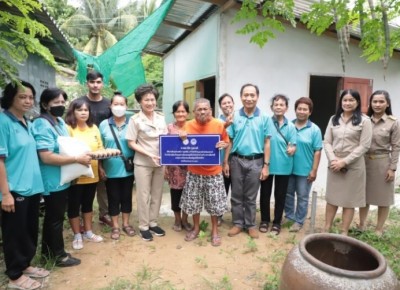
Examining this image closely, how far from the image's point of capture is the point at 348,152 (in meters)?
3.61

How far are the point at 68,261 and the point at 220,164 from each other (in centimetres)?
191

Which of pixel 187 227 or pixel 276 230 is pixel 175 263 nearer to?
pixel 187 227

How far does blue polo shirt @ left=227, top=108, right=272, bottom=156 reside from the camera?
380 centimetres

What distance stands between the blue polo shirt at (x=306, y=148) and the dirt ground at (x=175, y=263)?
0.86 meters

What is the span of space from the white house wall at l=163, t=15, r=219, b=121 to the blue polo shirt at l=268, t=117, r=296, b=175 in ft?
6.72

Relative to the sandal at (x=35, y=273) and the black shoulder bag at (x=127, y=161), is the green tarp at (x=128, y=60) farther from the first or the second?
the sandal at (x=35, y=273)

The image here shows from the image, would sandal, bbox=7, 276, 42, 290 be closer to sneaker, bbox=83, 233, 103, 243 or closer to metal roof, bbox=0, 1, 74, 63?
sneaker, bbox=83, 233, 103, 243

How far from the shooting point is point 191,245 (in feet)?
12.5

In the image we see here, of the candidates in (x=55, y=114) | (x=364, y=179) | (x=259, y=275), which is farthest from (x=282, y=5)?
(x=259, y=275)

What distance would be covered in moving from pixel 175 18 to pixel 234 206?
4467 millimetres

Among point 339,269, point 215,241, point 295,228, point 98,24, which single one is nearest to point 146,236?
point 215,241

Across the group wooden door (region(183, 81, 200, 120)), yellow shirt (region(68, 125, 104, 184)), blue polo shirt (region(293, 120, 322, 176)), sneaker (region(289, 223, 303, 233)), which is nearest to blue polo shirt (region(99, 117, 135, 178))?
yellow shirt (region(68, 125, 104, 184))

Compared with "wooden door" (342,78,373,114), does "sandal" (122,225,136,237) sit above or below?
below

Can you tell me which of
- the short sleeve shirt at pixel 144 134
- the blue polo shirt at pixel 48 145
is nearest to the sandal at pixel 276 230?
the short sleeve shirt at pixel 144 134
